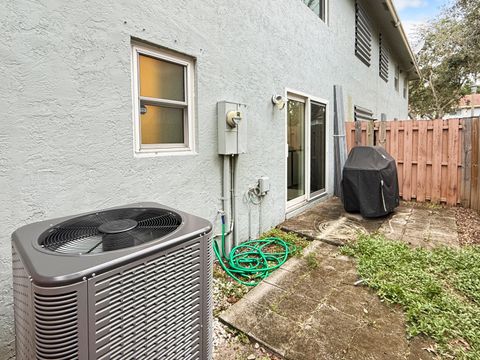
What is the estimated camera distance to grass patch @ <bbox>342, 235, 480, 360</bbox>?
2.05m

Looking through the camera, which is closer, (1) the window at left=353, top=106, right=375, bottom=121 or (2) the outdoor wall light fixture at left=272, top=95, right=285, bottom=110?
(2) the outdoor wall light fixture at left=272, top=95, right=285, bottom=110

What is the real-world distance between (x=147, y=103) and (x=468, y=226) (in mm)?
5440

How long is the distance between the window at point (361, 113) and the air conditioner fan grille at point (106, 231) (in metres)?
7.85

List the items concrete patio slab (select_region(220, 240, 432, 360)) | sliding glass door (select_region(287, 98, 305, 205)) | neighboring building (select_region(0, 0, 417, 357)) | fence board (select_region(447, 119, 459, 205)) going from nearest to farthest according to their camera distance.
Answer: neighboring building (select_region(0, 0, 417, 357))
concrete patio slab (select_region(220, 240, 432, 360))
sliding glass door (select_region(287, 98, 305, 205))
fence board (select_region(447, 119, 459, 205))

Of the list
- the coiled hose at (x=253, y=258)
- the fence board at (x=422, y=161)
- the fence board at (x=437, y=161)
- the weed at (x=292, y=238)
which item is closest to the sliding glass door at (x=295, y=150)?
the weed at (x=292, y=238)

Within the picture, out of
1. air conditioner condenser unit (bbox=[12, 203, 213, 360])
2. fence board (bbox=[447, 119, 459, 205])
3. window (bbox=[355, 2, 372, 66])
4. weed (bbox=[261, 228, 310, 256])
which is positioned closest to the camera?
air conditioner condenser unit (bbox=[12, 203, 213, 360])

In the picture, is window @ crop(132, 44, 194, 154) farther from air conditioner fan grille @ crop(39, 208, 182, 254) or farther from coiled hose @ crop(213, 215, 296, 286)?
coiled hose @ crop(213, 215, 296, 286)

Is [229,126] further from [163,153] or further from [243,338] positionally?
[243,338]

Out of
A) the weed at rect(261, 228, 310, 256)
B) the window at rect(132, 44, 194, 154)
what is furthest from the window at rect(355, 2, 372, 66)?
the window at rect(132, 44, 194, 154)

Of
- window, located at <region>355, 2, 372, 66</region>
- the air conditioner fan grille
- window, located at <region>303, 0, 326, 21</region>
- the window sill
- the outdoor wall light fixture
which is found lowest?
the air conditioner fan grille

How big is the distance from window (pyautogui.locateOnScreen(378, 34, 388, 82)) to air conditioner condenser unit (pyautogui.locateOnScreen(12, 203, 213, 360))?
11.4 metres

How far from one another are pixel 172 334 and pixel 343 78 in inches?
288

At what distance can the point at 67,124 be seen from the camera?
1.93 m

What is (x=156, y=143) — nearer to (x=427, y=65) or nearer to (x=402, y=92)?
(x=402, y=92)
